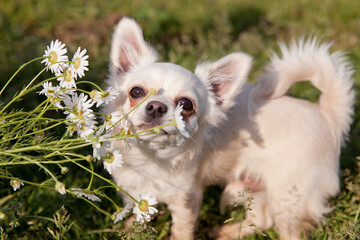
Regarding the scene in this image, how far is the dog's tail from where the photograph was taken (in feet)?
8.34

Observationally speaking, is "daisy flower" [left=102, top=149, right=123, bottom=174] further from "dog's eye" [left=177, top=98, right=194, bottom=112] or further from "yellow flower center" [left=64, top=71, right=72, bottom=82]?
"dog's eye" [left=177, top=98, right=194, bottom=112]

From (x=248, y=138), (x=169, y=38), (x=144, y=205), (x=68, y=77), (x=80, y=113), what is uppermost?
(x=68, y=77)

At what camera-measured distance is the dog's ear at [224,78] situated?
7.66ft

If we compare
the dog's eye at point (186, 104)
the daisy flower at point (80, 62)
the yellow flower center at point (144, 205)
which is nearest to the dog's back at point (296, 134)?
the dog's eye at point (186, 104)

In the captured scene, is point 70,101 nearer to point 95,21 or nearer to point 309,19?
point 95,21

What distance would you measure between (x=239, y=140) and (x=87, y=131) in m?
1.25

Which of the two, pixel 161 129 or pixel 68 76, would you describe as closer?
pixel 68 76

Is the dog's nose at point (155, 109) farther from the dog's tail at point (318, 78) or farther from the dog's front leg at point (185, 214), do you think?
the dog's tail at point (318, 78)

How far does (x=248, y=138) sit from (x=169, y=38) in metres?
2.65

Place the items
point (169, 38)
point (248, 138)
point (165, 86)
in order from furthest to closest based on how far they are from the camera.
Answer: point (169, 38)
point (248, 138)
point (165, 86)

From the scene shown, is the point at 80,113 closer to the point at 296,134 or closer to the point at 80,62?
the point at 80,62

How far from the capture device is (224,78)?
2.44 meters

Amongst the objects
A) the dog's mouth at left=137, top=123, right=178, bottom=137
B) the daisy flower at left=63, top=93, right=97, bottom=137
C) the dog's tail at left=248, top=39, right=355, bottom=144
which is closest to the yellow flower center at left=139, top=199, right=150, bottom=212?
the daisy flower at left=63, top=93, right=97, bottom=137

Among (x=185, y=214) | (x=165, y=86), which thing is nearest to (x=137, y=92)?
(x=165, y=86)
